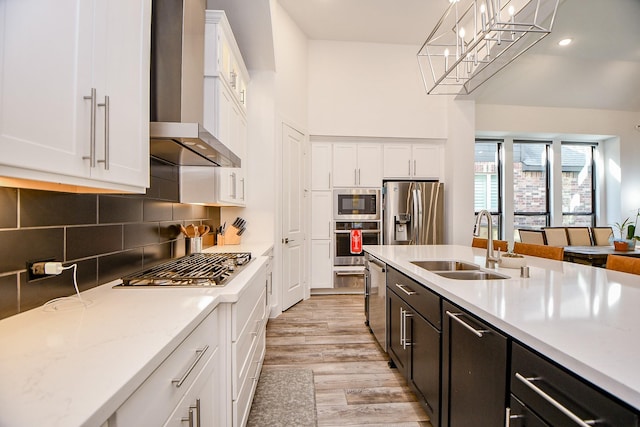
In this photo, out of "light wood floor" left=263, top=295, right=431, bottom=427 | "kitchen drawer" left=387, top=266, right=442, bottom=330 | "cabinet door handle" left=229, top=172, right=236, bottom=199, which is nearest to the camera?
"kitchen drawer" left=387, top=266, right=442, bottom=330

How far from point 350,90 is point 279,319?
11.3 feet

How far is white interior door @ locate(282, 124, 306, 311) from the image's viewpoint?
11.7 ft

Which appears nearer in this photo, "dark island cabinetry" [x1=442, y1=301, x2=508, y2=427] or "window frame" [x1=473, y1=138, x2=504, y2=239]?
"dark island cabinetry" [x1=442, y1=301, x2=508, y2=427]

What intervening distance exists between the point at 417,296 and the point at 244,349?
100 cm

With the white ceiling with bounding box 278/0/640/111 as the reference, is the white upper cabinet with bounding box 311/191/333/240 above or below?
below

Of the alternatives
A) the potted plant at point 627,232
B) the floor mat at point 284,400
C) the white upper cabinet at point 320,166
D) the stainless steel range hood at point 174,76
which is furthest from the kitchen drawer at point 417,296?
the potted plant at point 627,232

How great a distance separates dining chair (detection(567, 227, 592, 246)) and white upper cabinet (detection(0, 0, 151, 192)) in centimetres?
574

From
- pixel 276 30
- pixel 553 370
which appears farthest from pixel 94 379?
pixel 276 30

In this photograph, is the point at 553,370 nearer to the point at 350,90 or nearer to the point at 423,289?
the point at 423,289

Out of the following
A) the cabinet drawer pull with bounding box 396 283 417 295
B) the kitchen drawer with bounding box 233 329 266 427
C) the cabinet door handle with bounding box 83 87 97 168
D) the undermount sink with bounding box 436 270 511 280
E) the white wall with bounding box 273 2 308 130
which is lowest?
the kitchen drawer with bounding box 233 329 266 427

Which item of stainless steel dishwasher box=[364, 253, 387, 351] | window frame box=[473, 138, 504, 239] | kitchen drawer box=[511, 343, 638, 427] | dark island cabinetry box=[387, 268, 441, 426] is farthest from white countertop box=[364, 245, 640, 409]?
window frame box=[473, 138, 504, 239]

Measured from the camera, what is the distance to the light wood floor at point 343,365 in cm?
175

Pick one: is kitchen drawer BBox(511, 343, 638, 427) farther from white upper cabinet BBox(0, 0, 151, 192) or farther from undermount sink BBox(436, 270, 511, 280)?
white upper cabinet BBox(0, 0, 151, 192)

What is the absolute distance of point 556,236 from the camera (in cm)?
444
